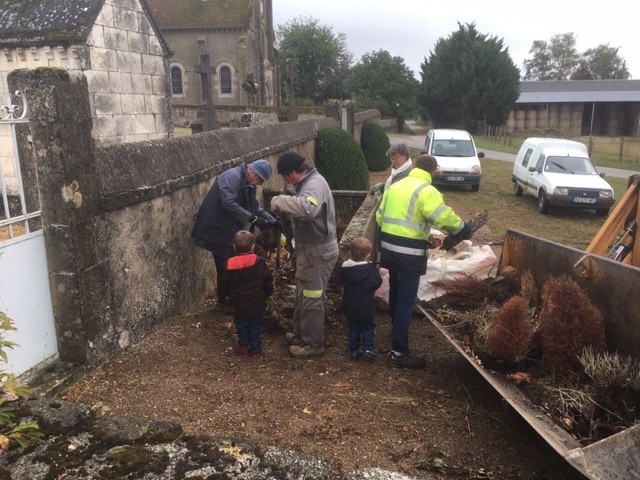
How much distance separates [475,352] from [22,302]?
123 inches

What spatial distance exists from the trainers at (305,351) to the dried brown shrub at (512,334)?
158 centimetres

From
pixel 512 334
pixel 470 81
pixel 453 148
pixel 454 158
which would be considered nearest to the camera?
pixel 512 334

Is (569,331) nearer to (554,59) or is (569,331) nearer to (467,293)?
(467,293)

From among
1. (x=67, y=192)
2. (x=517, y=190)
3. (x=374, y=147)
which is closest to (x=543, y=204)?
(x=517, y=190)

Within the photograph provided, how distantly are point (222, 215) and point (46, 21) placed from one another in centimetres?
720

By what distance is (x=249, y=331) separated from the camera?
473cm

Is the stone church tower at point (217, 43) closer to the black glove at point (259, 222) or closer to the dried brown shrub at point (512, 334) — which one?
the black glove at point (259, 222)

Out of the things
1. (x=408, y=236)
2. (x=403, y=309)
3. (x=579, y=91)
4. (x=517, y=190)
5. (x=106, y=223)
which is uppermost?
(x=579, y=91)

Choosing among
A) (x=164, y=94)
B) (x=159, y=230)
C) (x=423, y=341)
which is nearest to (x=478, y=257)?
(x=423, y=341)

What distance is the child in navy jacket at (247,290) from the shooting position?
4586 mm

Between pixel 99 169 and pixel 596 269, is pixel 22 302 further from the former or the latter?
pixel 596 269

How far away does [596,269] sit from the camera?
4.10 meters

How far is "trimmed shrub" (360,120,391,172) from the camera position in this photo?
22.6 m

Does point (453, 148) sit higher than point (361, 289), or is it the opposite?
point (453, 148)
